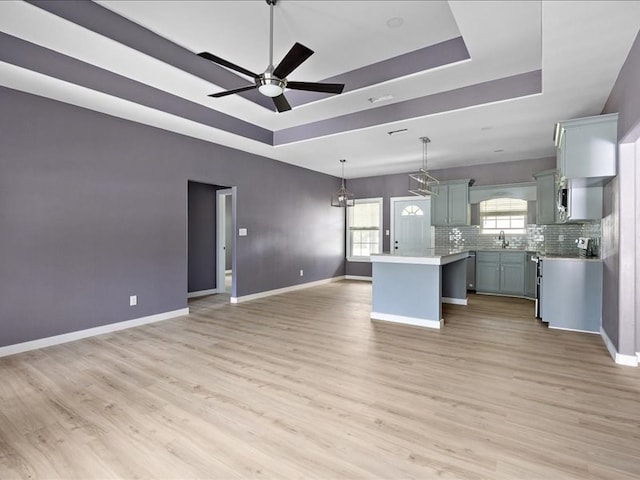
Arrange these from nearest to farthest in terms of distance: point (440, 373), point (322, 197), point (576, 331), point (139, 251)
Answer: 1. point (440, 373)
2. point (576, 331)
3. point (139, 251)
4. point (322, 197)

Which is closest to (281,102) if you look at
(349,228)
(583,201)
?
(583,201)

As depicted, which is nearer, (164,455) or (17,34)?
→ (164,455)

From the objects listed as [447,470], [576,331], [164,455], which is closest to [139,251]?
[164,455]

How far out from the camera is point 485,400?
2.46 meters

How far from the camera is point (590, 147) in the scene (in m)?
3.38

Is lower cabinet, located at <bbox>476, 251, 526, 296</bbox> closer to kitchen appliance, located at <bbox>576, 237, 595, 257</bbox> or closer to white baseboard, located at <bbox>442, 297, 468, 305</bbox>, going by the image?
white baseboard, located at <bbox>442, 297, 468, 305</bbox>

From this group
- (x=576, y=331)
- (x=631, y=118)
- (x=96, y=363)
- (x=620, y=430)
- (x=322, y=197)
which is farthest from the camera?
(x=322, y=197)

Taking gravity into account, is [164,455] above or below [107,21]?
below

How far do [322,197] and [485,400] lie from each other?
6263mm

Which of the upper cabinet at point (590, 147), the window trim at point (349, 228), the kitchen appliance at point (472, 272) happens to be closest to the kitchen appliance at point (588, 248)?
the upper cabinet at point (590, 147)

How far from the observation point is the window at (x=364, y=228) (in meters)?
8.70

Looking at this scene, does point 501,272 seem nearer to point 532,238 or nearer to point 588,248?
point 532,238

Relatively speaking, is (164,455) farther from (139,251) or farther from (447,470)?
(139,251)

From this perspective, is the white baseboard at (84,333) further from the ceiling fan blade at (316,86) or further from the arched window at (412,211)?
the arched window at (412,211)
